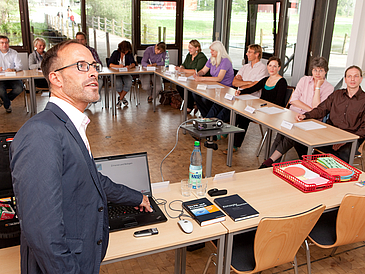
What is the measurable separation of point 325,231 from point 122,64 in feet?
17.6

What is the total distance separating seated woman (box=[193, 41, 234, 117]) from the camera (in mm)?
5543

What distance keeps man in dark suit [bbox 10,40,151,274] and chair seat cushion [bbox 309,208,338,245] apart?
4.76 ft

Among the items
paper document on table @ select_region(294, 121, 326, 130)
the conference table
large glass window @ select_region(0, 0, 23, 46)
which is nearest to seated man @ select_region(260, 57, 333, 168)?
the conference table

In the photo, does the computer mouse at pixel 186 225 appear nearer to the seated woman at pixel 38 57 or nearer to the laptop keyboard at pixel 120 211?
the laptop keyboard at pixel 120 211

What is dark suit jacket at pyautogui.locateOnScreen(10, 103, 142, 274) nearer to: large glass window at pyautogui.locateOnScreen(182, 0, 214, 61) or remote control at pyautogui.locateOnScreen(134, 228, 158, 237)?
remote control at pyautogui.locateOnScreen(134, 228, 158, 237)

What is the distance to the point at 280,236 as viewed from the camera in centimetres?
178

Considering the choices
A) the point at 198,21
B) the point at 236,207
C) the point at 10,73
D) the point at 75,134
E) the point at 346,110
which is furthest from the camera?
the point at 198,21

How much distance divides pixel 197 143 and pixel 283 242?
0.75m

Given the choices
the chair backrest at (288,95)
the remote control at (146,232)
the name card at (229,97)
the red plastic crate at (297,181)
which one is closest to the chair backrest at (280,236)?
the red plastic crate at (297,181)

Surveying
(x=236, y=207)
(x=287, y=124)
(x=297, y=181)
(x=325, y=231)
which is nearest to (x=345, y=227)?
(x=325, y=231)

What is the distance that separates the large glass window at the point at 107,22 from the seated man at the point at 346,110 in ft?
19.8

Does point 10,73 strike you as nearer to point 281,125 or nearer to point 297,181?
point 281,125

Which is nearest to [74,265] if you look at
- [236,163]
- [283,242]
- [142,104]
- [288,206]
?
[283,242]

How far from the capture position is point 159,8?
8.73m
